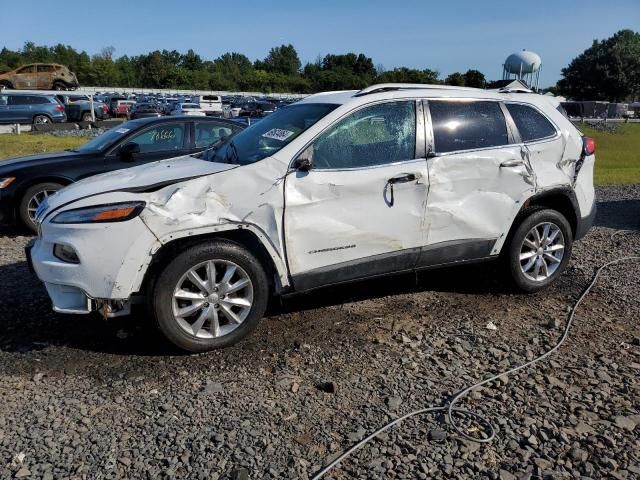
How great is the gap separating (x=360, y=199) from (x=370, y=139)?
1.64ft

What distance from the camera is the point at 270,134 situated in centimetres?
458

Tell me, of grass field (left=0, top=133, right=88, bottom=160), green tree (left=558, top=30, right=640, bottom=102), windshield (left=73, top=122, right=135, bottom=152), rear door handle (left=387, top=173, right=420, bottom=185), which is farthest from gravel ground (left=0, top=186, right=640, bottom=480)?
green tree (left=558, top=30, right=640, bottom=102)

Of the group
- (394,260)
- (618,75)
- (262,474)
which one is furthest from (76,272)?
(618,75)

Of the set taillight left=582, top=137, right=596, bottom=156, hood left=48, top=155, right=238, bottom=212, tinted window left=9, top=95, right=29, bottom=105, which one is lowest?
hood left=48, top=155, right=238, bottom=212

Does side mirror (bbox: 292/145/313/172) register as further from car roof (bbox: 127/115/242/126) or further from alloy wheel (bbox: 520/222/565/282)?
car roof (bbox: 127/115/242/126)

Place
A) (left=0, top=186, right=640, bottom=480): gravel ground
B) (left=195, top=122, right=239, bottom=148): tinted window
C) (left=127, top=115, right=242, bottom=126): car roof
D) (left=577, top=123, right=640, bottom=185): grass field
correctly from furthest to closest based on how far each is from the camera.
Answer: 1. (left=577, top=123, right=640, bottom=185): grass field
2. (left=195, top=122, right=239, bottom=148): tinted window
3. (left=127, top=115, right=242, bottom=126): car roof
4. (left=0, top=186, right=640, bottom=480): gravel ground

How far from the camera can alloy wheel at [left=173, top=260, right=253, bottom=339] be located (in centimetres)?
387

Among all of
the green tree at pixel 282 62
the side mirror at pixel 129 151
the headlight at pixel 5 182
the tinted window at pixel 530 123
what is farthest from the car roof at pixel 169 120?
the green tree at pixel 282 62

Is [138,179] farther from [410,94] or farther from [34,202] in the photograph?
[34,202]

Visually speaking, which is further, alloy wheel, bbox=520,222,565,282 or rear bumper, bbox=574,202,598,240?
rear bumper, bbox=574,202,598,240

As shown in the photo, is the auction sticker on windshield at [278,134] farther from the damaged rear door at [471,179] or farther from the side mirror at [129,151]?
the side mirror at [129,151]

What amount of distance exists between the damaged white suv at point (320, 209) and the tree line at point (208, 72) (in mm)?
77431

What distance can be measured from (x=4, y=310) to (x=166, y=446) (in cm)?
264

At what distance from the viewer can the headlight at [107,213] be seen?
372 cm
